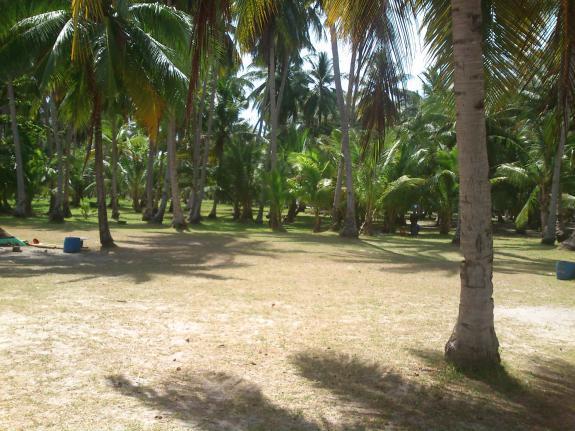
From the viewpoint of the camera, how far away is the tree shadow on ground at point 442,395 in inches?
167

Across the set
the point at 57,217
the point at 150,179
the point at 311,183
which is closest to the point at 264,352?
the point at 311,183

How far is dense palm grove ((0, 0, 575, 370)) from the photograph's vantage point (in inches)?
204

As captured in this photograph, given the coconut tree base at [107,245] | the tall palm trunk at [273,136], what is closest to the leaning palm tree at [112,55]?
the coconut tree base at [107,245]

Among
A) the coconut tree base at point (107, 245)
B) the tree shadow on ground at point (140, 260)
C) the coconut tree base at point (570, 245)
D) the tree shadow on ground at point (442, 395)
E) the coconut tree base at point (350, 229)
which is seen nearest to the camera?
the tree shadow on ground at point (442, 395)

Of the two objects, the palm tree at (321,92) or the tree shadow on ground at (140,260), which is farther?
the palm tree at (321,92)

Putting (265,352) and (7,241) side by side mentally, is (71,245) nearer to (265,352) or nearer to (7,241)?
(7,241)

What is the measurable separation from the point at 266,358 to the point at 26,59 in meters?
13.2

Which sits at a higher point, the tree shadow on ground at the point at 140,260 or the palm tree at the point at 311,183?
the palm tree at the point at 311,183

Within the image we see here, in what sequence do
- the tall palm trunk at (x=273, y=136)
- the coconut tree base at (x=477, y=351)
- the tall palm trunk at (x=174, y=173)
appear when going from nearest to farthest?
the coconut tree base at (x=477, y=351), the tall palm trunk at (x=174, y=173), the tall palm trunk at (x=273, y=136)

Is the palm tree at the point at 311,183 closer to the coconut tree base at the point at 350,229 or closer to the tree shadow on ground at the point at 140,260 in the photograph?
the coconut tree base at the point at 350,229

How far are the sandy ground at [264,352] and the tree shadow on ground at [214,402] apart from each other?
0.02m

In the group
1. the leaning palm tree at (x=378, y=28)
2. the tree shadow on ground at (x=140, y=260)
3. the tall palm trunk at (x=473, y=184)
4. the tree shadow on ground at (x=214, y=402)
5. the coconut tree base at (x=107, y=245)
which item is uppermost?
the leaning palm tree at (x=378, y=28)

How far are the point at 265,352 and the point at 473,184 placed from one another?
273 centimetres

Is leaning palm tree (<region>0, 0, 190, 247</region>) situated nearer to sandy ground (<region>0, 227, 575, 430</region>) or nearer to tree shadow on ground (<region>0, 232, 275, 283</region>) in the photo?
tree shadow on ground (<region>0, 232, 275, 283</region>)
